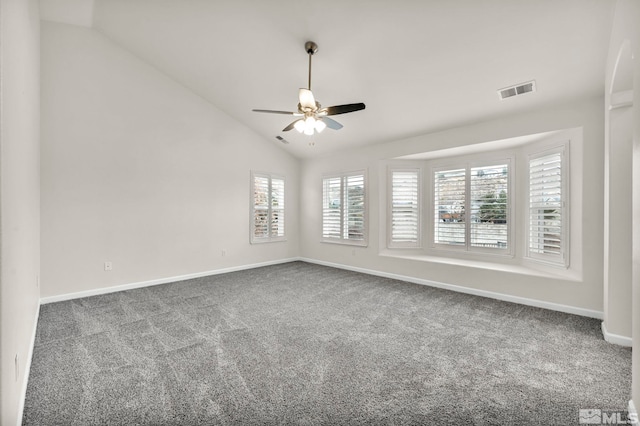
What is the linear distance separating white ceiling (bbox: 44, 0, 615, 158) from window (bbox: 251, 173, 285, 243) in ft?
6.20

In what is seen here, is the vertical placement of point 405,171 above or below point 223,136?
below

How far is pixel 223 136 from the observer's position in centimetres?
583

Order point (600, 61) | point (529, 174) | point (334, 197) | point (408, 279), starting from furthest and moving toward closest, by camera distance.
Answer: point (334, 197), point (408, 279), point (529, 174), point (600, 61)

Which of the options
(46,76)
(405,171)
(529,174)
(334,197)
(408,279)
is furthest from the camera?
(334,197)

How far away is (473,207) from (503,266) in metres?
1.09

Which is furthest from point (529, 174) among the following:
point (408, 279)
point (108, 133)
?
point (108, 133)

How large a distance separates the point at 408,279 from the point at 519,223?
6.56 ft

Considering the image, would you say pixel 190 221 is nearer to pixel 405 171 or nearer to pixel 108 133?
pixel 108 133

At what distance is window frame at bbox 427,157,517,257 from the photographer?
14.7 feet

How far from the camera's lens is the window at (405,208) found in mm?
5570

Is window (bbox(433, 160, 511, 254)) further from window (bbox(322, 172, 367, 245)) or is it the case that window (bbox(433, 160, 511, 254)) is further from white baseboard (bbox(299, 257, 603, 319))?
window (bbox(322, 172, 367, 245))

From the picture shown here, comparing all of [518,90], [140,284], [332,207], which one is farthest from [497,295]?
[140,284]

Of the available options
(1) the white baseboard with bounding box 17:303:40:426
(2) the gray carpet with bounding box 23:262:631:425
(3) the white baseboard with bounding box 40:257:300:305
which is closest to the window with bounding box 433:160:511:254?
(2) the gray carpet with bounding box 23:262:631:425

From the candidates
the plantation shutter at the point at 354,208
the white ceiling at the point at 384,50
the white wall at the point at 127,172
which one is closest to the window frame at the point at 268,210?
the white wall at the point at 127,172
